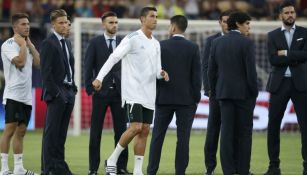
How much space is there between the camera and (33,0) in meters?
25.2

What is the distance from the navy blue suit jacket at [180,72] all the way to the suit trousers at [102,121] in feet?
3.35

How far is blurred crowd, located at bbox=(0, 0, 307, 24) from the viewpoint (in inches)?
969

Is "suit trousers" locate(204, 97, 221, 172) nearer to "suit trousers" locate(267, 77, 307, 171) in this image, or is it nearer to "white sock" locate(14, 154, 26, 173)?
"suit trousers" locate(267, 77, 307, 171)

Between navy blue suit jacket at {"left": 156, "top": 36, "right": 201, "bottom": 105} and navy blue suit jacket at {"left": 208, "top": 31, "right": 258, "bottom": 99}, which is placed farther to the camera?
navy blue suit jacket at {"left": 156, "top": 36, "right": 201, "bottom": 105}

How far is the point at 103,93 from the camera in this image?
13305mm

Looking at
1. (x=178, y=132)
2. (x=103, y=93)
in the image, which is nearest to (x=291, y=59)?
(x=178, y=132)

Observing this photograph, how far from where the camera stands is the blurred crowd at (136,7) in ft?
80.7

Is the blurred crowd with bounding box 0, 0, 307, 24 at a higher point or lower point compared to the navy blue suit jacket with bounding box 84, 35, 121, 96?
higher

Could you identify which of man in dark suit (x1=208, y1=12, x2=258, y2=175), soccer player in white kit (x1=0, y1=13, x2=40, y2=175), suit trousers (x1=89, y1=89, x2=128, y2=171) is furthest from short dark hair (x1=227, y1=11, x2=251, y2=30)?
soccer player in white kit (x1=0, y1=13, x2=40, y2=175)

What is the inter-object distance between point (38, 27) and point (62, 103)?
11589 millimetres

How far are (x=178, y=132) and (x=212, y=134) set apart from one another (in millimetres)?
1045

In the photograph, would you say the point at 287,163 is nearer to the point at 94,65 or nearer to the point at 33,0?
the point at 94,65

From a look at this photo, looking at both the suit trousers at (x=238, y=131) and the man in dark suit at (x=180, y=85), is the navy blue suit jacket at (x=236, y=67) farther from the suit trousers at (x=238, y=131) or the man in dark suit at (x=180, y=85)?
the man in dark suit at (x=180, y=85)

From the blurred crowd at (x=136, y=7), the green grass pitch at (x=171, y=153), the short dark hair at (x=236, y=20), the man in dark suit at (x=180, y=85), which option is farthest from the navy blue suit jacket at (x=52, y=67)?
the blurred crowd at (x=136, y=7)
